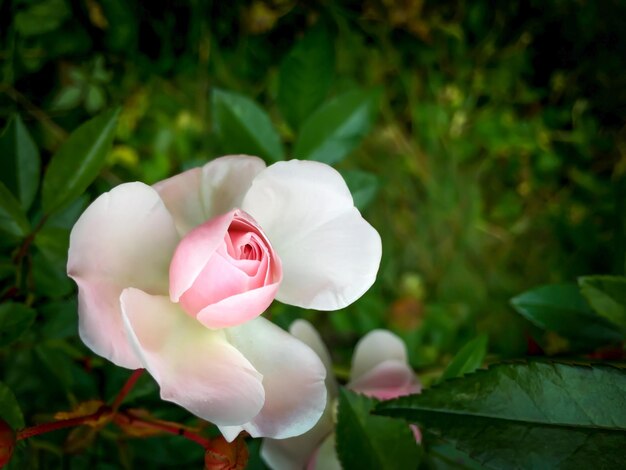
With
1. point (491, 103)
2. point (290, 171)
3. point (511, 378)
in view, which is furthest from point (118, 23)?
point (491, 103)

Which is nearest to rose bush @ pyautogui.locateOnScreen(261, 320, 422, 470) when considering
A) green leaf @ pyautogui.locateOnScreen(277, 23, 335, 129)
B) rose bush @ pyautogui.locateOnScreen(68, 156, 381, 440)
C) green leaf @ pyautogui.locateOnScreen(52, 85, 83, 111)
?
rose bush @ pyautogui.locateOnScreen(68, 156, 381, 440)

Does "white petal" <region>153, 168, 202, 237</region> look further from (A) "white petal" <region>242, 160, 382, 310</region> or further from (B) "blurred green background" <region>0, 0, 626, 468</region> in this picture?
(B) "blurred green background" <region>0, 0, 626, 468</region>

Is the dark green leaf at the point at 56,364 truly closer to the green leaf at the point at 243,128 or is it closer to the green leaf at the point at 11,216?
the green leaf at the point at 11,216

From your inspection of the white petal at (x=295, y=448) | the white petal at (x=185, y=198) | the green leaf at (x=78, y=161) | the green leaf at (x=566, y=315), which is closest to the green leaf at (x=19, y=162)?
the green leaf at (x=78, y=161)

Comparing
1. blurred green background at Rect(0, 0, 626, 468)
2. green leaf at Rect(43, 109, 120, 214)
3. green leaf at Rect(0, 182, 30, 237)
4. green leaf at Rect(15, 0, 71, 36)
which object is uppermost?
green leaf at Rect(15, 0, 71, 36)

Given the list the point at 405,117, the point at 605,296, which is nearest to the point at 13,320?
the point at 605,296
